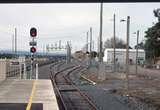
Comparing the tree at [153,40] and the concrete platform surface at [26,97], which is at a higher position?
the tree at [153,40]

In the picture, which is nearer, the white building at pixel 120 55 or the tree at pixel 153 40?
the tree at pixel 153 40

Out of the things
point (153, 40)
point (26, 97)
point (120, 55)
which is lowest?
point (120, 55)

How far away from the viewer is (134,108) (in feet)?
86.9

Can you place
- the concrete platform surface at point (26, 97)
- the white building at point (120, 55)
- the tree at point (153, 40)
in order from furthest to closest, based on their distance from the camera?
the white building at point (120, 55) < the tree at point (153, 40) < the concrete platform surface at point (26, 97)

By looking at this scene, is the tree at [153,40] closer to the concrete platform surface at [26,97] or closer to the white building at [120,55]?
the white building at [120,55]

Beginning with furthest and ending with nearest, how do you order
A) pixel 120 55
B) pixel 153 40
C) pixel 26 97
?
pixel 120 55 < pixel 153 40 < pixel 26 97

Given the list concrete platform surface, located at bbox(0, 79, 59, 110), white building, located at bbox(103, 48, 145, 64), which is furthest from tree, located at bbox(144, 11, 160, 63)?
concrete platform surface, located at bbox(0, 79, 59, 110)

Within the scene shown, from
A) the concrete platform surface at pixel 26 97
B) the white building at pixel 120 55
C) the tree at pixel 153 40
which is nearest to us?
the concrete platform surface at pixel 26 97

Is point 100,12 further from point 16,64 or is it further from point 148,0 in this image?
point 148,0

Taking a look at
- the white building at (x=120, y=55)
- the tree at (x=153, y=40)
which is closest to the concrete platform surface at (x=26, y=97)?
the tree at (x=153, y=40)

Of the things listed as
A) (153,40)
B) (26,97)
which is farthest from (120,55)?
(26,97)

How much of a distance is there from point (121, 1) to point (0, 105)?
9.48m

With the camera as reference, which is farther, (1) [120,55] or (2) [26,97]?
(1) [120,55]

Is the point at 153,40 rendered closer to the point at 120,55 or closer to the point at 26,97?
the point at 120,55
